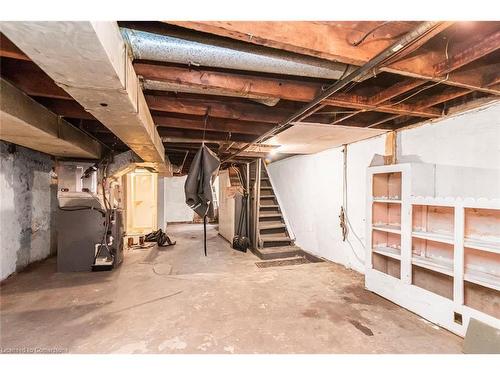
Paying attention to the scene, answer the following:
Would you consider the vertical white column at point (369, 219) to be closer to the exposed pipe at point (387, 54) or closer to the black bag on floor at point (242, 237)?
the exposed pipe at point (387, 54)

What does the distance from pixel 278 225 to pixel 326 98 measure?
3639 mm

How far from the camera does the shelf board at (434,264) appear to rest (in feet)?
7.46

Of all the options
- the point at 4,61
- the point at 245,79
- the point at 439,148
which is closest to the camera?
the point at 4,61

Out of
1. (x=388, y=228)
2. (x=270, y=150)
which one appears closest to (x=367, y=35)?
(x=388, y=228)

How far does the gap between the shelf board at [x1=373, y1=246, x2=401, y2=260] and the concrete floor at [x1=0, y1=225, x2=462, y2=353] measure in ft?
1.63

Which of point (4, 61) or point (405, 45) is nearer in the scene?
point (405, 45)

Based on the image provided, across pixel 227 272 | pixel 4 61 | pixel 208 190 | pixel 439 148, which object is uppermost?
pixel 4 61

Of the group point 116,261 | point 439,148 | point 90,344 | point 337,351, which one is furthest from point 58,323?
point 439,148

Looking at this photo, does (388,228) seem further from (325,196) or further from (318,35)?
(318,35)

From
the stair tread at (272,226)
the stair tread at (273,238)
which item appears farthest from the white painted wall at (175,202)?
the stair tread at (273,238)

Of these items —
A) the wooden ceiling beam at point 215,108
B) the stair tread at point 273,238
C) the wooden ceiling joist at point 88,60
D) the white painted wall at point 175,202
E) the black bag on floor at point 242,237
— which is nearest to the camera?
the wooden ceiling joist at point 88,60

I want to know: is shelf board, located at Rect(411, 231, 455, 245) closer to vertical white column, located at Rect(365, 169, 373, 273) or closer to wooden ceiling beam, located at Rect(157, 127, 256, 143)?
vertical white column, located at Rect(365, 169, 373, 273)

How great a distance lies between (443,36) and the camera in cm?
157

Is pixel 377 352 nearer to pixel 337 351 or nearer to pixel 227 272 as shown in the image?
pixel 337 351
